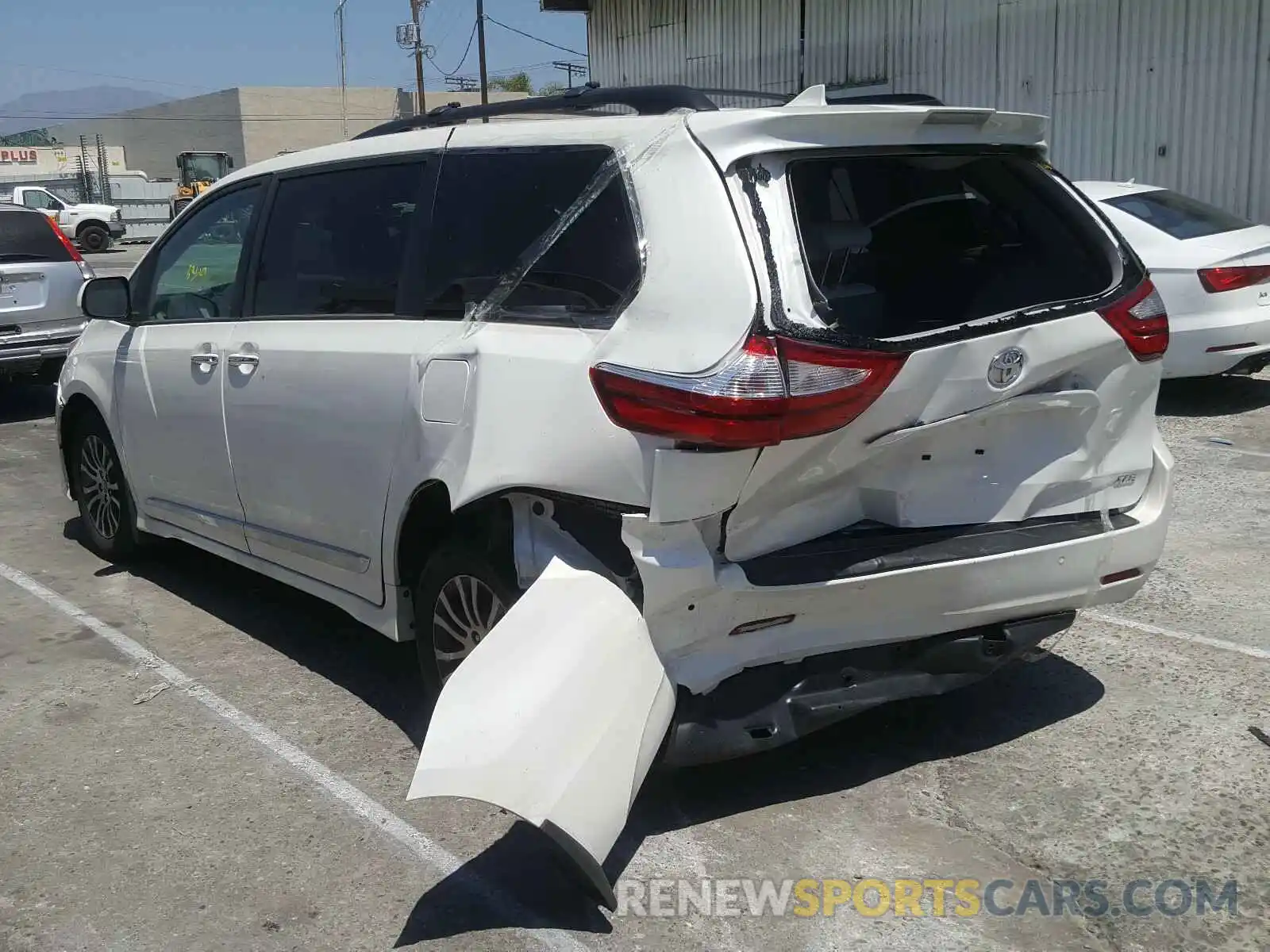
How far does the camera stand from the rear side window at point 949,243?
379 centimetres

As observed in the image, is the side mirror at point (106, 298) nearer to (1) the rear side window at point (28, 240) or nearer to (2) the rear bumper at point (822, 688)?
(2) the rear bumper at point (822, 688)

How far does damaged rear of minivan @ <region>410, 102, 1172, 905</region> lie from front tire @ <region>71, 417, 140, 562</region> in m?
3.52

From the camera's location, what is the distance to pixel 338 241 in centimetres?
446

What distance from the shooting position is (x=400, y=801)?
3.75 m

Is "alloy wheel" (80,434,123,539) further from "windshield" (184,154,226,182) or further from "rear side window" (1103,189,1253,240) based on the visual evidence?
"windshield" (184,154,226,182)

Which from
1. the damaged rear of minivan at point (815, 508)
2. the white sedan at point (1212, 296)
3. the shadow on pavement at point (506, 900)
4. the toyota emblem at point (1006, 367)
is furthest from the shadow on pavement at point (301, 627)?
the white sedan at point (1212, 296)

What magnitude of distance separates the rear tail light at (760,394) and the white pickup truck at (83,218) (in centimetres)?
3831

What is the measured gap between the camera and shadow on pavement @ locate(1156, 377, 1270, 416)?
30.2ft

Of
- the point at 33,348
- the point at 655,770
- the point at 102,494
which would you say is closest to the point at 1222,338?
the point at 655,770

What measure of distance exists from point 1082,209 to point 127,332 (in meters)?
4.11

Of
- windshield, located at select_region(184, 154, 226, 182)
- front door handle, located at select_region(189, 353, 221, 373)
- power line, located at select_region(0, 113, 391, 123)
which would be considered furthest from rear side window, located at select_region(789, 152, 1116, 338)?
power line, located at select_region(0, 113, 391, 123)

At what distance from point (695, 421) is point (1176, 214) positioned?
25.1 feet

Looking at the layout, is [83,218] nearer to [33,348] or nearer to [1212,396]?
[33,348]

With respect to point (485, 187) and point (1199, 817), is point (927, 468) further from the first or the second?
point (485, 187)
